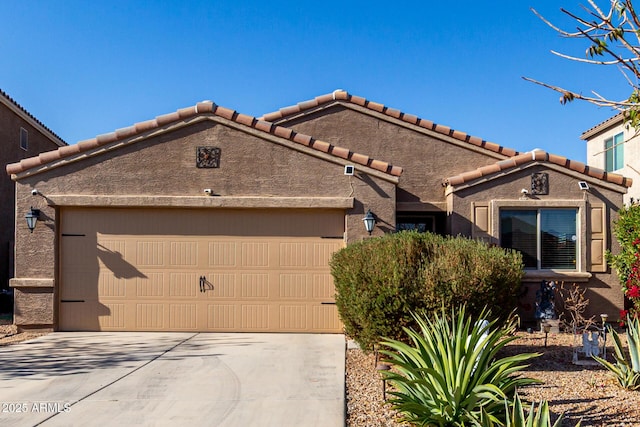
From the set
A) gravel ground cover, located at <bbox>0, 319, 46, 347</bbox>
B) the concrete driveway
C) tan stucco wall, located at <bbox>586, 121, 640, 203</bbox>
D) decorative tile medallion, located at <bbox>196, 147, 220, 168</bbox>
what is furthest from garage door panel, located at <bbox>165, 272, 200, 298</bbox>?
tan stucco wall, located at <bbox>586, 121, 640, 203</bbox>

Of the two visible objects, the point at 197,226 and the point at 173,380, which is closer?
the point at 173,380

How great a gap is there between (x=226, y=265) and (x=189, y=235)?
93 centimetres

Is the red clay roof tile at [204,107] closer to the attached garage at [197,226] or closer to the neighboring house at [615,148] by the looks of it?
the attached garage at [197,226]

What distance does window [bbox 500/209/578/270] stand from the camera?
11.1 m

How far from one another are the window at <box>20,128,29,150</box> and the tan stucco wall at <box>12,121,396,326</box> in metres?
6.61

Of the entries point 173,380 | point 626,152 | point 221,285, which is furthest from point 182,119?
point 626,152

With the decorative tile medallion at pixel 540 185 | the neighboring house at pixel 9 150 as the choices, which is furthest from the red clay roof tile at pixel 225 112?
the neighboring house at pixel 9 150

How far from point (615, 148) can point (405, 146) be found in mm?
10979

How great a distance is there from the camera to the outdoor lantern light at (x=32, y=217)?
10.4 metres

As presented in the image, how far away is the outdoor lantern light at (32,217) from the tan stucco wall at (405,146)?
5.99m

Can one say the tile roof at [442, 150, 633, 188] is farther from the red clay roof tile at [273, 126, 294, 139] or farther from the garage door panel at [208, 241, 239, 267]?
the garage door panel at [208, 241, 239, 267]

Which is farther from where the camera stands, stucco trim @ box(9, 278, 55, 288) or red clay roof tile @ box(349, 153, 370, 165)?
red clay roof tile @ box(349, 153, 370, 165)

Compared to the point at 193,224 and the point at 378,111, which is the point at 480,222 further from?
the point at 193,224

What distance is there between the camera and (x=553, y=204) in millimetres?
11047
